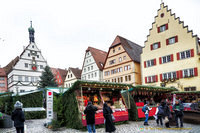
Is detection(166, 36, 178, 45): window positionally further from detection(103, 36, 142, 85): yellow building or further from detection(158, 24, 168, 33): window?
detection(103, 36, 142, 85): yellow building

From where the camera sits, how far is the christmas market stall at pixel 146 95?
599 inches

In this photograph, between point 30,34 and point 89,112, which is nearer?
point 89,112

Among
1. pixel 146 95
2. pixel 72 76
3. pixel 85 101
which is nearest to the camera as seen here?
pixel 85 101

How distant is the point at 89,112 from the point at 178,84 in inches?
864

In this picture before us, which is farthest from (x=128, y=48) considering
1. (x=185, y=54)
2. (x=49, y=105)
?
(x=49, y=105)

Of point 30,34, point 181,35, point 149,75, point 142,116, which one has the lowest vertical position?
point 142,116

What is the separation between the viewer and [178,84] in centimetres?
2756

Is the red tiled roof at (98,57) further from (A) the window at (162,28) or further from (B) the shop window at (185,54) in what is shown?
(B) the shop window at (185,54)

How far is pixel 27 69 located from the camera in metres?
43.1

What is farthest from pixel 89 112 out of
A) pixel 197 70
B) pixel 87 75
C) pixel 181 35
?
pixel 87 75

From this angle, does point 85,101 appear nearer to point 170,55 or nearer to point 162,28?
point 170,55

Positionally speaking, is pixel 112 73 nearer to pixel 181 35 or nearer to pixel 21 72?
pixel 181 35

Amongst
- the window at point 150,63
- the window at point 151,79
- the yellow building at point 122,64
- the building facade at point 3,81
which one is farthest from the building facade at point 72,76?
the window at point 151,79

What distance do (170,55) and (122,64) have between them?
32.6 ft
